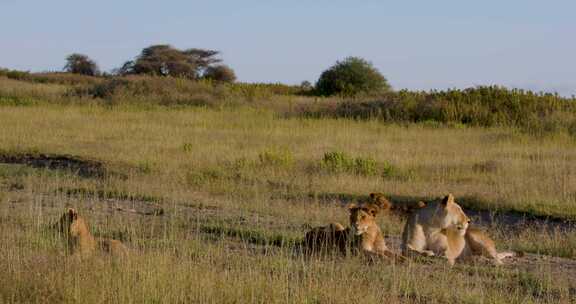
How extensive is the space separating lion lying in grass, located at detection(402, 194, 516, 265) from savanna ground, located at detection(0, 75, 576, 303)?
207mm

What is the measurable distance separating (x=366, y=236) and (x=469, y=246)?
1144mm

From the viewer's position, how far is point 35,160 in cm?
1816

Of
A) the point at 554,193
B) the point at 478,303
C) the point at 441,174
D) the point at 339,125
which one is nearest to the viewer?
the point at 478,303

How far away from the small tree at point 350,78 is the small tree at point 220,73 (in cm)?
1140

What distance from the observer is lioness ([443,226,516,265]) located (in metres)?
Answer: 9.07

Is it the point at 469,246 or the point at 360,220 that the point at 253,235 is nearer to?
the point at 360,220

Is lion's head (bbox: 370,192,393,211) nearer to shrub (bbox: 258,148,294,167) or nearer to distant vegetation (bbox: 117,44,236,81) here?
shrub (bbox: 258,148,294,167)

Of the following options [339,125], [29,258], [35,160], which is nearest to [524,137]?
[339,125]

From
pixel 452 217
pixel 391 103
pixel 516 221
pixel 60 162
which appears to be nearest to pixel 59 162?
pixel 60 162

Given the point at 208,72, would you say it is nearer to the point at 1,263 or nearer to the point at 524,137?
the point at 524,137

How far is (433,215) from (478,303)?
2.12 meters

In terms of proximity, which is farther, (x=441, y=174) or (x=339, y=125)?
(x=339, y=125)

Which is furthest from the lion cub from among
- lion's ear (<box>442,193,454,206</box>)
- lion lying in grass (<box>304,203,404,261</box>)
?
lion's ear (<box>442,193,454,206</box>)

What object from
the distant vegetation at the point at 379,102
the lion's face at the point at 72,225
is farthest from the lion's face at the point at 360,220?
the distant vegetation at the point at 379,102
